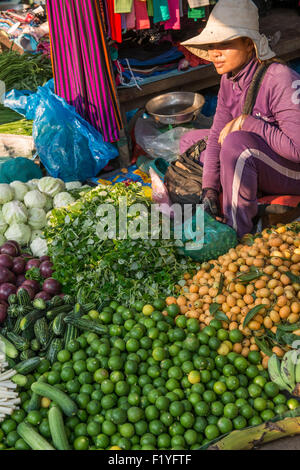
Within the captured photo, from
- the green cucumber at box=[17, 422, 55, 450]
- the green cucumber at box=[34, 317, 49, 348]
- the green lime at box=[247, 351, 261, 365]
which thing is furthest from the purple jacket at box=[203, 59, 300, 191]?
the green cucumber at box=[17, 422, 55, 450]

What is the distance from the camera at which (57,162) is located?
4070mm

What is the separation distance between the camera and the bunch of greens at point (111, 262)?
105 inches

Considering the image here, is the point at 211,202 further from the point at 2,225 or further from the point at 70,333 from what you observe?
the point at 2,225

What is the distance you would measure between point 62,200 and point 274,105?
1.75 m

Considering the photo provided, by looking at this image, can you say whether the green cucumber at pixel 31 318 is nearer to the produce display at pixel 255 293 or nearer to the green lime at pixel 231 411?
the produce display at pixel 255 293

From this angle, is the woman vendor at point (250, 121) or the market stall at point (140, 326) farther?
the woman vendor at point (250, 121)

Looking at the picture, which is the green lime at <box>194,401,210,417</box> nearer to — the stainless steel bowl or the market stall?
the market stall

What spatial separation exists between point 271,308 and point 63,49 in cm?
301

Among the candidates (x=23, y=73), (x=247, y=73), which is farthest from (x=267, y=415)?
(x=23, y=73)

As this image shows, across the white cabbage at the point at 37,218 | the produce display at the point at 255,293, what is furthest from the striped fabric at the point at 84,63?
the produce display at the point at 255,293

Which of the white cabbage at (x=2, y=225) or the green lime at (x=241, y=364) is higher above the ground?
the green lime at (x=241, y=364)

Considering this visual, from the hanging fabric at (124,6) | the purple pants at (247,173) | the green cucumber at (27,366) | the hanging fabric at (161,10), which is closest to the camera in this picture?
the green cucumber at (27,366)

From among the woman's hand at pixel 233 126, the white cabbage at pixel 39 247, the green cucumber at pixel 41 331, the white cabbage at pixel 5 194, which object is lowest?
the white cabbage at pixel 39 247

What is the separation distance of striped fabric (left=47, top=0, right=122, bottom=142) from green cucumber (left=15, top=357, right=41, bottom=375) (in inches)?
101
